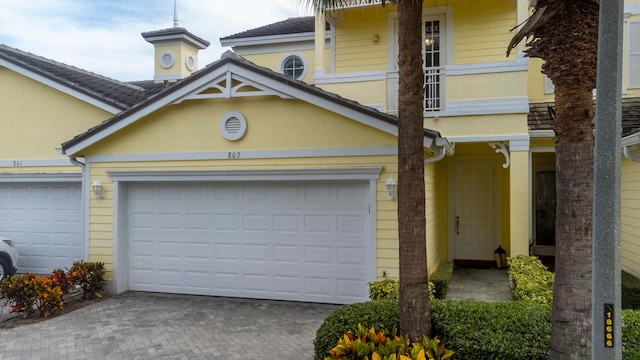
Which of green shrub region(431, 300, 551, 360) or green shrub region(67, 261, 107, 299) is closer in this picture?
green shrub region(431, 300, 551, 360)

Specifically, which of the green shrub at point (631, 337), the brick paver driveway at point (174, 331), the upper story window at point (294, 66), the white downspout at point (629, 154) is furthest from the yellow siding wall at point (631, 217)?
the upper story window at point (294, 66)

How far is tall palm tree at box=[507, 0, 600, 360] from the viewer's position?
377 cm

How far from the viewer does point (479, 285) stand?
9836mm

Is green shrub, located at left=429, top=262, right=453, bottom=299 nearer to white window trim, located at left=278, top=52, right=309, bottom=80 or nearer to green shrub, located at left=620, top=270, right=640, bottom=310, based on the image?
green shrub, located at left=620, top=270, right=640, bottom=310

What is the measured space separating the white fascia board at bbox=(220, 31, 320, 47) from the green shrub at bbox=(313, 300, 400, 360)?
34.5ft

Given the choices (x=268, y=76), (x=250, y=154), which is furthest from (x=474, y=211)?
(x=268, y=76)

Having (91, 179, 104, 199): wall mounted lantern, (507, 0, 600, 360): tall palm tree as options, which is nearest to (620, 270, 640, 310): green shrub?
(507, 0, 600, 360): tall palm tree

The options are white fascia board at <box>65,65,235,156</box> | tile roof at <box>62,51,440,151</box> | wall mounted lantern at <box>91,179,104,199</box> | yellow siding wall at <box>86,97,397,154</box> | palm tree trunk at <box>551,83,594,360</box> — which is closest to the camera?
palm tree trunk at <box>551,83,594,360</box>

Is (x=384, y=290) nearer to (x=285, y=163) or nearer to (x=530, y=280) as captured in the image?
(x=530, y=280)

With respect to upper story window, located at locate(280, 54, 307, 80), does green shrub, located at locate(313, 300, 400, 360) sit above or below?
below

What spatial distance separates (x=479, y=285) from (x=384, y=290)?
3.48m

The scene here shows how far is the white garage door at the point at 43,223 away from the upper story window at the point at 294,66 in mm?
7080

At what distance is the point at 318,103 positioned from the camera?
820cm

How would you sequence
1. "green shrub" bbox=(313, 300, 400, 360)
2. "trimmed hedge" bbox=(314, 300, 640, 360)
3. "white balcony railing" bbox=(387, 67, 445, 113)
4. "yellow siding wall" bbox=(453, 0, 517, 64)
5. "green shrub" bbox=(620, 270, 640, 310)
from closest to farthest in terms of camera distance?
"trimmed hedge" bbox=(314, 300, 640, 360) < "green shrub" bbox=(313, 300, 400, 360) < "green shrub" bbox=(620, 270, 640, 310) < "white balcony railing" bbox=(387, 67, 445, 113) < "yellow siding wall" bbox=(453, 0, 517, 64)
